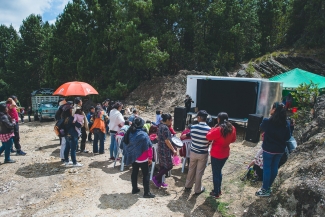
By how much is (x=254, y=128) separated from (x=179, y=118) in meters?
3.42

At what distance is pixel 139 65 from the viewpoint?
62.2ft

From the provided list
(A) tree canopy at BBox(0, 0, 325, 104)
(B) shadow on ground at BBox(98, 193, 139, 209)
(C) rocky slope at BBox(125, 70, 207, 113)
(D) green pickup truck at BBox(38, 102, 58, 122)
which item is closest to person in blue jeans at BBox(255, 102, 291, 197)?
(B) shadow on ground at BBox(98, 193, 139, 209)

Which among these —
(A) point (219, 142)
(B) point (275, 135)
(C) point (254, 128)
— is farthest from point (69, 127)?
(C) point (254, 128)

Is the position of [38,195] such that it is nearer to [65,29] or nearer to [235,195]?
[235,195]

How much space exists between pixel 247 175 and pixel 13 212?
4.90 meters

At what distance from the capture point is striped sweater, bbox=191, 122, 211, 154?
4.97 meters

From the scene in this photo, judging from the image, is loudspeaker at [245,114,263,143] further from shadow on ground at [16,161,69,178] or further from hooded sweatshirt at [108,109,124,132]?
shadow on ground at [16,161,69,178]

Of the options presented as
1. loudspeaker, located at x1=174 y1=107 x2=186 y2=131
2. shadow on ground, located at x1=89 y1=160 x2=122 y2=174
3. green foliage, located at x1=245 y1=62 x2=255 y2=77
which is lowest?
shadow on ground, located at x1=89 y1=160 x2=122 y2=174

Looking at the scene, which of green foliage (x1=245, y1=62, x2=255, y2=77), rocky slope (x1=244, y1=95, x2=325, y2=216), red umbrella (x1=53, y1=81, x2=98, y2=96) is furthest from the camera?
green foliage (x1=245, y1=62, x2=255, y2=77)

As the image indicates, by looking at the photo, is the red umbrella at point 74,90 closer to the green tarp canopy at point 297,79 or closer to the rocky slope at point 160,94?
the rocky slope at point 160,94

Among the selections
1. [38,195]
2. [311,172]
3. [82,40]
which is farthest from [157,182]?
[82,40]

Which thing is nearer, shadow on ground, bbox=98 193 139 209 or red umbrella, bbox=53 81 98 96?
shadow on ground, bbox=98 193 139 209

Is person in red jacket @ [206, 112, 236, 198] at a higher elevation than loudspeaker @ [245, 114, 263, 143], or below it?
higher

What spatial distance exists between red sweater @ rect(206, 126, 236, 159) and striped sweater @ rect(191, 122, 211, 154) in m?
0.20
